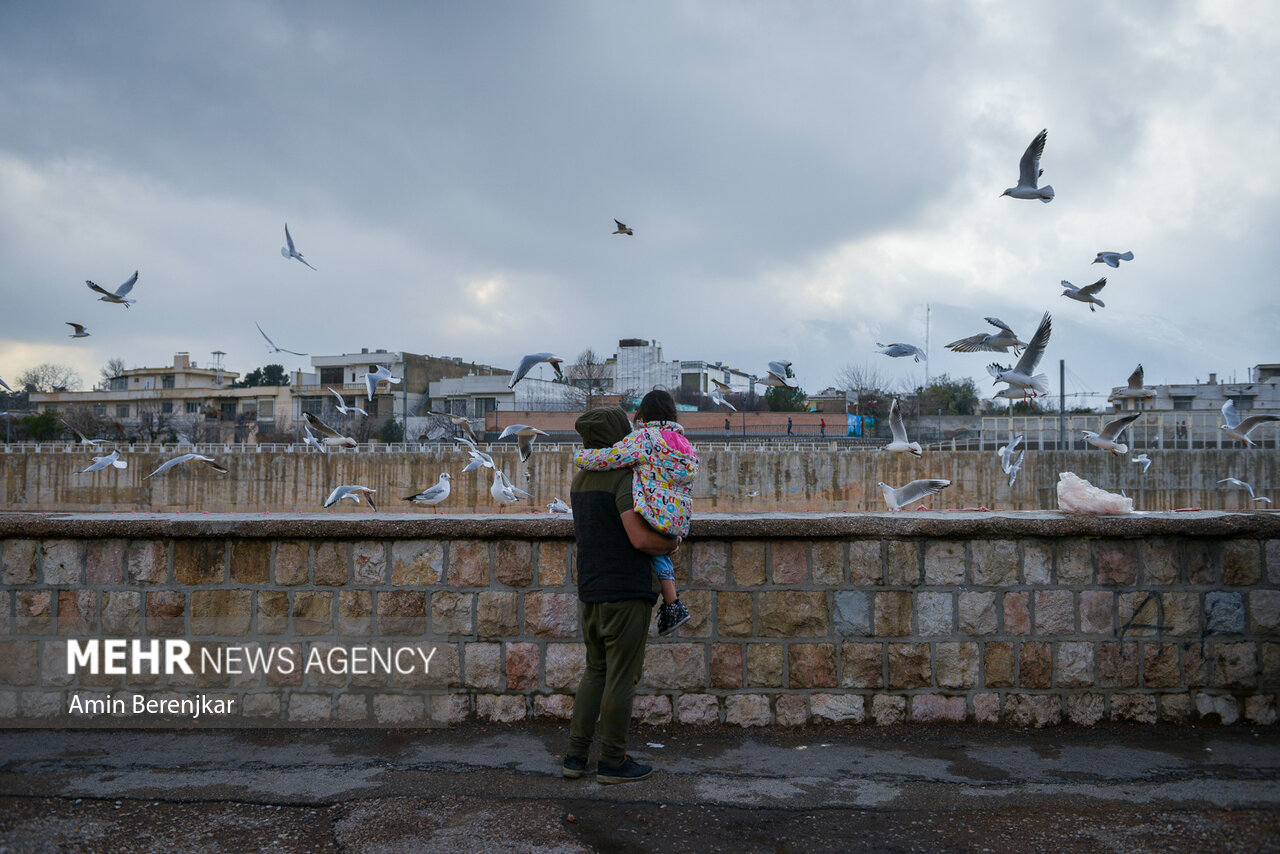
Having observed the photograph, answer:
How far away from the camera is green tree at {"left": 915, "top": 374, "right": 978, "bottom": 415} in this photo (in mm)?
56031

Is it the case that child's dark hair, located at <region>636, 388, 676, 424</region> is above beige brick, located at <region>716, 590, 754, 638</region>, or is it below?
above

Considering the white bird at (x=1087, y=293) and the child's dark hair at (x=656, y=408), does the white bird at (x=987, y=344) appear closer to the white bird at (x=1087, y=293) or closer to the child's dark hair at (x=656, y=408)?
the white bird at (x=1087, y=293)

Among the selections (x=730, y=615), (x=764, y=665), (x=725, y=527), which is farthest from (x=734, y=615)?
(x=725, y=527)

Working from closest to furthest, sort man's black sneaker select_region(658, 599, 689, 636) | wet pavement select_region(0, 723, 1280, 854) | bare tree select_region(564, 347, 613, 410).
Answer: wet pavement select_region(0, 723, 1280, 854) < man's black sneaker select_region(658, 599, 689, 636) < bare tree select_region(564, 347, 613, 410)

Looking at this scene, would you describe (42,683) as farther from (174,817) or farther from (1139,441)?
(1139,441)

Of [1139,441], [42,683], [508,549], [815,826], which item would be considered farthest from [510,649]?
[1139,441]

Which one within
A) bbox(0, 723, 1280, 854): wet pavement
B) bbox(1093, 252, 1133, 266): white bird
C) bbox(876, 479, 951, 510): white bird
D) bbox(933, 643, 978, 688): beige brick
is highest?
bbox(1093, 252, 1133, 266): white bird

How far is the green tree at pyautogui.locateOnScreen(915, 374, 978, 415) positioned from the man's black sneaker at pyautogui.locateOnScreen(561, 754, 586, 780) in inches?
2116

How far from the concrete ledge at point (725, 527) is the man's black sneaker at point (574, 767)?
4.02ft

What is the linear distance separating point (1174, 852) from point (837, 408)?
54800 millimetres

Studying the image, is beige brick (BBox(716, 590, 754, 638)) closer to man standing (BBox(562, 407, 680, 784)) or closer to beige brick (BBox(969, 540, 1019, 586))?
man standing (BBox(562, 407, 680, 784))

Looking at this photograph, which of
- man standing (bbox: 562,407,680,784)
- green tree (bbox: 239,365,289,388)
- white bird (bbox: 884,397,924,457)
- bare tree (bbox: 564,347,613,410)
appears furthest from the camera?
green tree (bbox: 239,365,289,388)

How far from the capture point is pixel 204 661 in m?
4.89

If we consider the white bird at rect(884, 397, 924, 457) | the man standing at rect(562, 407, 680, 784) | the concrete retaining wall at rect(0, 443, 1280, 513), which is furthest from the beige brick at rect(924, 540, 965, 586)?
the concrete retaining wall at rect(0, 443, 1280, 513)
